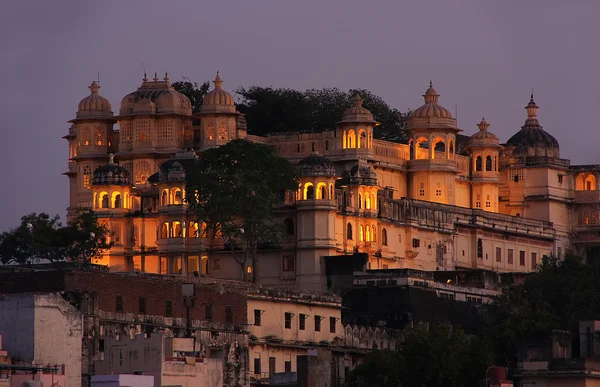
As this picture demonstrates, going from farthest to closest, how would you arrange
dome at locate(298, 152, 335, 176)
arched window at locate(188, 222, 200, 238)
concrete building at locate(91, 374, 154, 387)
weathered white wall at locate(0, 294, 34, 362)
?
1. arched window at locate(188, 222, 200, 238)
2. dome at locate(298, 152, 335, 176)
3. weathered white wall at locate(0, 294, 34, 362)
4. concrete building at locate(91, 374, 154, 387)

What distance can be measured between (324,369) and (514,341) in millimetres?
9750

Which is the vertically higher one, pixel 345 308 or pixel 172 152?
pixel 172 152

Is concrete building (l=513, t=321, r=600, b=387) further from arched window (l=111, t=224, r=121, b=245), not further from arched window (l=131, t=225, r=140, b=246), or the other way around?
arched window (l=111, t=224, r=121, b=245)

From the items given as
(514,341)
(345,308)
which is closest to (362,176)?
(345,308)

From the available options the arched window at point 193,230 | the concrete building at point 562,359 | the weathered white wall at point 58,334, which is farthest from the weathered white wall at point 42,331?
the arched window at point 193,230

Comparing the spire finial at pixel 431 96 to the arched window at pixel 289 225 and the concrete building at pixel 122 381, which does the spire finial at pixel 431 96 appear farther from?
the concrete building at pixel 122 381

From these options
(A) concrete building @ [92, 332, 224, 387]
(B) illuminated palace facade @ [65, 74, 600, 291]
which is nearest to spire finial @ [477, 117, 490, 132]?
(B) illuminated palace facade @ [65, 74, 600, 291]

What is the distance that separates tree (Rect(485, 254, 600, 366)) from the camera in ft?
337

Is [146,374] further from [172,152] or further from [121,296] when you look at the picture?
[172,152]

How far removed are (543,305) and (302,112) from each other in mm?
44806

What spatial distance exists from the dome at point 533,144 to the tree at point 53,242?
29748 millimetres

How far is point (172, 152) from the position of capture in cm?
13675

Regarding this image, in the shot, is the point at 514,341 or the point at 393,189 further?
the point at 393,189

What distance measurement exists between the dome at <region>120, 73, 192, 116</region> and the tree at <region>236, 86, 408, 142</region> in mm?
9967
